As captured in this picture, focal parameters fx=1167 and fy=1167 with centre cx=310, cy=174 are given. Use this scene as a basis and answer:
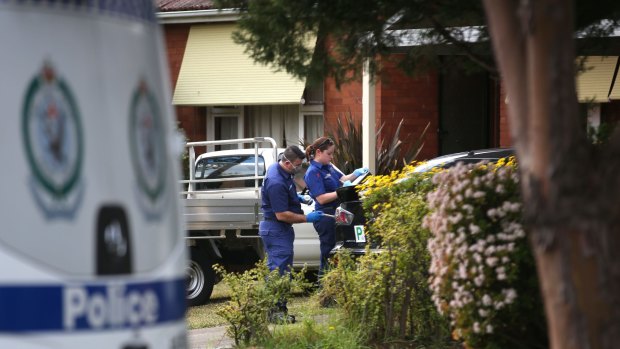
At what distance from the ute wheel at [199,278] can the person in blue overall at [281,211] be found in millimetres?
2086

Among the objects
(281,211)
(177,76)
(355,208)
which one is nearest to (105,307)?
(281,211)

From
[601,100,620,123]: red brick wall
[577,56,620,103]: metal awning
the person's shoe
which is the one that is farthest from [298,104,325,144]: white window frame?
the person's shoe

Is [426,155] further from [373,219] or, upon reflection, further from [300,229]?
[373,219]

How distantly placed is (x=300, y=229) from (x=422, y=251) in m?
5.38

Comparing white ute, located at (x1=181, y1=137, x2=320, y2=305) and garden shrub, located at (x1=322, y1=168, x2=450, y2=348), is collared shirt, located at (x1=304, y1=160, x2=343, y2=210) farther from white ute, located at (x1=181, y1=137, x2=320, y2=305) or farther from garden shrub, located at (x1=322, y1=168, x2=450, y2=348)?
garden shrub, located at (x1=322, y1=168, x2=450, y2=348)

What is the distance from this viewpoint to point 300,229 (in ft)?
47.5

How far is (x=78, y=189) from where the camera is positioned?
4.50 meters

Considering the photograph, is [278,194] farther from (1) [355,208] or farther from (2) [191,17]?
(2) [191,17]

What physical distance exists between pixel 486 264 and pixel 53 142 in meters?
3.57

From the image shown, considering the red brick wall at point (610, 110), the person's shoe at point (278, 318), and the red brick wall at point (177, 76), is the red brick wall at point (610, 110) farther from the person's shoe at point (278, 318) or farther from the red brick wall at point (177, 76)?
the person's shoe at point (278, 318)

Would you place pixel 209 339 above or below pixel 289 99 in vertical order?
below

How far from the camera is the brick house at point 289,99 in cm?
2056

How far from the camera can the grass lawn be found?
33.9ft

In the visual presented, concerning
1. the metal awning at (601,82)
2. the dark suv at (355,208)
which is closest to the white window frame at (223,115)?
the metal awning at (601,82)
